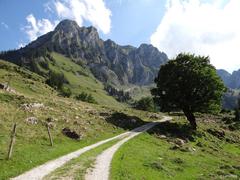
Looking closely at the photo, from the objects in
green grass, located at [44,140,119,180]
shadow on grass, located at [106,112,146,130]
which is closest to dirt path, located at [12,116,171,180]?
green grass, located at [44,140,119,180]

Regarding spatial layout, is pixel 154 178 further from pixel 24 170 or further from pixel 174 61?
pixel 174 61

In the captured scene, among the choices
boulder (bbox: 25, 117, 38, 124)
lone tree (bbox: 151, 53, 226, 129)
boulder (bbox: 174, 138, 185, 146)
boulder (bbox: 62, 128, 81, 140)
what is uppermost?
lone tree (bbox: 151, 53, 226, 129)

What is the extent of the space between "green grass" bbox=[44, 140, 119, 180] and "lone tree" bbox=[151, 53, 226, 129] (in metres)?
38.4

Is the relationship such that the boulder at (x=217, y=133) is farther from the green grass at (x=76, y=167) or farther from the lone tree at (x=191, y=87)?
the green grass at (x=76, y=167)

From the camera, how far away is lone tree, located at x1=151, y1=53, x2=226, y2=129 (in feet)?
222

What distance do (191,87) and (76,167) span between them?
155 ft

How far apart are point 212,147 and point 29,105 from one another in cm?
3740

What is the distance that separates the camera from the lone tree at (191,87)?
222ft

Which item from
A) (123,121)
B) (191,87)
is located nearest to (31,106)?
(123,121)

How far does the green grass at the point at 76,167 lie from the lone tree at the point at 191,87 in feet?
126

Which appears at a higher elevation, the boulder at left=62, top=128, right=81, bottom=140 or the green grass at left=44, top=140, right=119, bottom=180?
the boulder at left=62, top=128, right=81, bottom=140

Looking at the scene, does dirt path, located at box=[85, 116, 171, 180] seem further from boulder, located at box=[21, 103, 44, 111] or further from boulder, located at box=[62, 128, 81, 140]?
boulder, located at box=[21, 103, 44, 111]

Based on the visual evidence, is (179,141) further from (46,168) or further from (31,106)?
(46,168)

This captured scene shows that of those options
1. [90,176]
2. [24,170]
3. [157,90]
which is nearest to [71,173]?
[90,176]
